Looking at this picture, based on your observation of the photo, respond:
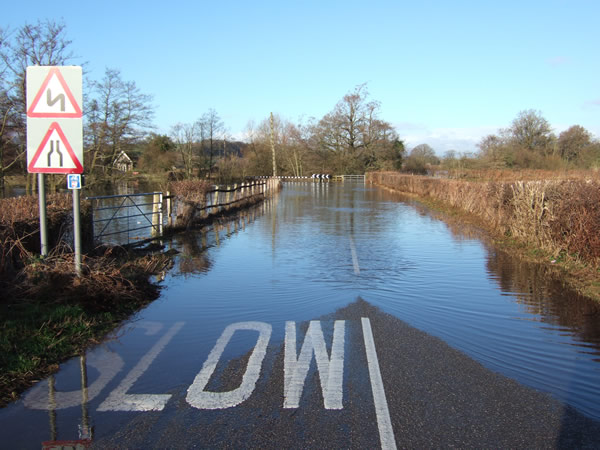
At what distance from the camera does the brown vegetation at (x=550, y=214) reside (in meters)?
10.4

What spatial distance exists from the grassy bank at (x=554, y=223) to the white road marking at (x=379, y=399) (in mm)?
4928

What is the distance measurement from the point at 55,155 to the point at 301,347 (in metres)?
4.57

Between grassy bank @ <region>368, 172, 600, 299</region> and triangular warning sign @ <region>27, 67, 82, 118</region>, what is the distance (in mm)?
8952

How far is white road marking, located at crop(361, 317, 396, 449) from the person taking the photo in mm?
3740

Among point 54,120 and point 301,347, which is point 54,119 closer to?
point 54,120

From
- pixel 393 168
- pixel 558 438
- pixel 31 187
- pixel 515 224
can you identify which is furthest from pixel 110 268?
pixel 393 168

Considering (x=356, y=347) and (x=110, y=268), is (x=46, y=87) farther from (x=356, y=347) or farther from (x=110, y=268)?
(x=356, y=347)

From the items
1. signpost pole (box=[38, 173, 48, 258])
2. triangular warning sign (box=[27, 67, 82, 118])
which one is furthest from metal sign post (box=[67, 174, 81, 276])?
triangular warning sign (box=[27, 67, 82, 118])

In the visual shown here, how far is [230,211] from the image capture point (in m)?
26.1

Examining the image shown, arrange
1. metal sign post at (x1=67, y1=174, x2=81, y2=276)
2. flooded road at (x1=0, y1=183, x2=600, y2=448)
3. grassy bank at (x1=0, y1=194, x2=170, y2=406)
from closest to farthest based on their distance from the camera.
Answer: flooded road at (x1=0, y1=183, x2=600, y2=448) → grassy bank at (x1=0, y1=194, x2=170, y2=406) → metal sign post at (x1=67, y1=174, x2=81, y2=276)

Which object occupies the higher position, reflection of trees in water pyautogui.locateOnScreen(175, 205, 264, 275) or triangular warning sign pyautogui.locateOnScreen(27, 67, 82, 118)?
triangular warning sign pyautogui.locateOnScreen(27, 67, 82, 118)

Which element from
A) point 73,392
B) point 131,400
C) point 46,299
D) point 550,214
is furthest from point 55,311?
point 550,214

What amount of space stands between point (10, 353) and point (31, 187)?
24.4m

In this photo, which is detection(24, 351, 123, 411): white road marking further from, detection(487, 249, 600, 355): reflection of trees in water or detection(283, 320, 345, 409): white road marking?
detection(487, 249, 600, 355): reflection of trees in water
